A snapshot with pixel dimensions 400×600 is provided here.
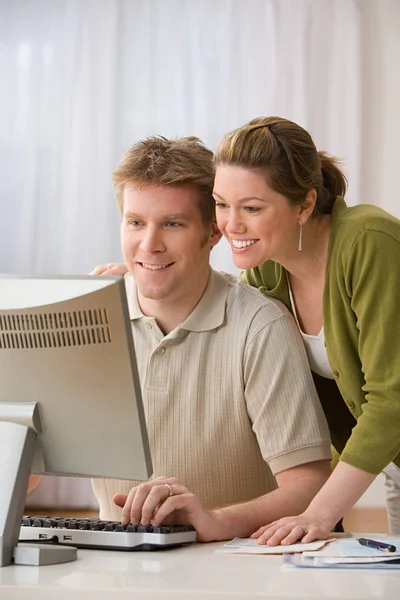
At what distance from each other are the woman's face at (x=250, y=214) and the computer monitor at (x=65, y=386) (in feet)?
1.87

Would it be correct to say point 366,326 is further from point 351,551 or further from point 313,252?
point 351,551

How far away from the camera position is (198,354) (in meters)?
1.88

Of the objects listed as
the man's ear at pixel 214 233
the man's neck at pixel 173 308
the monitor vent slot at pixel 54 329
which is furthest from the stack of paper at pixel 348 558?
the man's ear at pixel 214 233

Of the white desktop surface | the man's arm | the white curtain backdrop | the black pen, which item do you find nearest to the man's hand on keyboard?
the man's arm

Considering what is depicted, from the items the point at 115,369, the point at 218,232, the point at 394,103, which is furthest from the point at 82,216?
the point at 115,369

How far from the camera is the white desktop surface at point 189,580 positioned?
103 cm

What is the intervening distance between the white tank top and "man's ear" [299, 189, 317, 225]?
245 millimetres

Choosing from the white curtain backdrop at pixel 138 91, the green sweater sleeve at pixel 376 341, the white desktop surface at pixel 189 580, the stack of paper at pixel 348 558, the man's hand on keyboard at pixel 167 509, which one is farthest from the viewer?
the white curtain backdrop at pixel 138 91

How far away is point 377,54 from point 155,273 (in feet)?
8.25

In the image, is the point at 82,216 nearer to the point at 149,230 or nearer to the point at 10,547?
the point at 149,230

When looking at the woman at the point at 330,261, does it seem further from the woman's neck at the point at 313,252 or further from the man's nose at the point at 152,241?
the man's nose at the point at 152,241

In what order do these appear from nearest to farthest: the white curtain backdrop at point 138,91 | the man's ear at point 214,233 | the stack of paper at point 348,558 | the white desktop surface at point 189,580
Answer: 1. the white desktop surface at point 189,580
2. the stack of paper at point 348,558
3. the man's ear at point 214,233
4. the white curtain backdrop at point 138,91

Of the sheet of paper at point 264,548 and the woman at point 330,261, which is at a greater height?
the woman at point 330,261

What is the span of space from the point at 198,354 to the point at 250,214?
33cm
